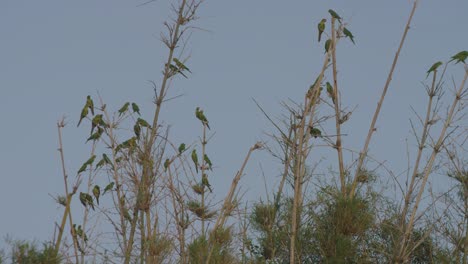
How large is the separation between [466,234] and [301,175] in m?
2.53

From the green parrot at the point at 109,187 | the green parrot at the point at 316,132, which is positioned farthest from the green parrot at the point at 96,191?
the green parrot at the point at 316,132

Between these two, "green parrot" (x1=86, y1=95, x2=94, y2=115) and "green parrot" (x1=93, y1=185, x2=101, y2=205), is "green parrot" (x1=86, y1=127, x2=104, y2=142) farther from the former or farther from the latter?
"green parrot" (x1=93, y1=185, x2=101, y2=205)

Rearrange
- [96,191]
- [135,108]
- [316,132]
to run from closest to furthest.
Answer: [316,132] → [96,191] → [135,108]

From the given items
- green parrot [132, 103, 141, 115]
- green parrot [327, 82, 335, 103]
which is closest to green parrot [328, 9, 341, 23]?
green parrot [327, 82, 335, 103]

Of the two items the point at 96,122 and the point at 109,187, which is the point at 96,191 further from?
the point at 96,122

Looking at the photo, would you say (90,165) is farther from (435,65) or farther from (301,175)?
(435,65)

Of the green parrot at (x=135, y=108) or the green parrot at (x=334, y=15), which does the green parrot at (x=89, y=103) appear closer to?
the green parrot at (x=135, y=108)

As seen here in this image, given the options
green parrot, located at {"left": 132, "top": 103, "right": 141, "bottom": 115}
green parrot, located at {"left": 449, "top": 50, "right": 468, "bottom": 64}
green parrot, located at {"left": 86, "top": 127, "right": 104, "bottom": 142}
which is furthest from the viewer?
green parrot, located at {"left": 132, "top": 103, "right": 141, "bottom": 115}

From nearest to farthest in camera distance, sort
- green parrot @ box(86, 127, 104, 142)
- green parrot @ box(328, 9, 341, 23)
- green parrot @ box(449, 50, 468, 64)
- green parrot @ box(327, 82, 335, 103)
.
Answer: green parrot @ box(328, 9, 341, 23) < green parrot @ box(327, 82, 335, 103) < green parrot @ box(449, 50, 468, 64) < green parrot @ box(86, 127, 104, 142)

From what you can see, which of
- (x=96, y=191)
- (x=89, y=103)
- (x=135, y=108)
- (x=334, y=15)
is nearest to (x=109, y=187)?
(x=96, y=191)

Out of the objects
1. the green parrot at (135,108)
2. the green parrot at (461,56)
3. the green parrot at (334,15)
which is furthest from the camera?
the green parrot at (135,108)

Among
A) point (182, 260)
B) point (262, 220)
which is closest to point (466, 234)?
point (262, 220)

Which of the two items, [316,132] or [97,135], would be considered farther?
[97,135]

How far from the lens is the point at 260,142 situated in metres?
6.52
